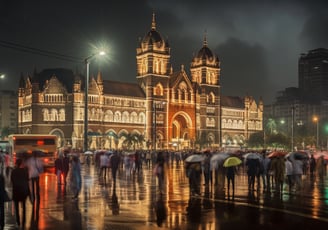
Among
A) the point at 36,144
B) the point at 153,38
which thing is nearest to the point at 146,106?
the point at 153,38

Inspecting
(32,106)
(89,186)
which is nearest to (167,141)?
(32,106)

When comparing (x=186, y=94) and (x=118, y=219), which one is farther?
(x=186, y=94)

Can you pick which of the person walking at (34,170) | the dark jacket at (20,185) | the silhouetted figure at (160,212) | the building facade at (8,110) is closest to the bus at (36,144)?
the person walking at (34,170)

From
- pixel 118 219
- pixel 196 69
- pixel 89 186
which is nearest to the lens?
pixel 118 219

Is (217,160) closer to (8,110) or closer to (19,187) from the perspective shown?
(19,187)

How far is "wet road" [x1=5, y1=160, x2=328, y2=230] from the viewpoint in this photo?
12.7m

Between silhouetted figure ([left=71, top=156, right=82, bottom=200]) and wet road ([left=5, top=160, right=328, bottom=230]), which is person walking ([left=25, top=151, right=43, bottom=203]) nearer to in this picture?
wet road ([left=5, top=160, right=328, bottom=230])

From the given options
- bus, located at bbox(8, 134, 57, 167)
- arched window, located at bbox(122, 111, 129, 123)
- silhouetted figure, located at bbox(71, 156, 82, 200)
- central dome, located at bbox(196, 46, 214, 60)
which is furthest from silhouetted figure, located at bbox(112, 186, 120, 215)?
central dome, located at bbox(196, 46, 214, 60)

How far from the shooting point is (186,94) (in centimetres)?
11162

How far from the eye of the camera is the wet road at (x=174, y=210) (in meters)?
12.7

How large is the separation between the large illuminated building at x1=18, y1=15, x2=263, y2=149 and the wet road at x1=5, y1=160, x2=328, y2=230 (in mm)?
65660

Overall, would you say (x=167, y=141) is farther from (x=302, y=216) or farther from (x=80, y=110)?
(x=302, y=216)

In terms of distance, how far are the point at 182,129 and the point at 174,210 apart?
9607 centimetres

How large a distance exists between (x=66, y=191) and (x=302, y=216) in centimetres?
1094
